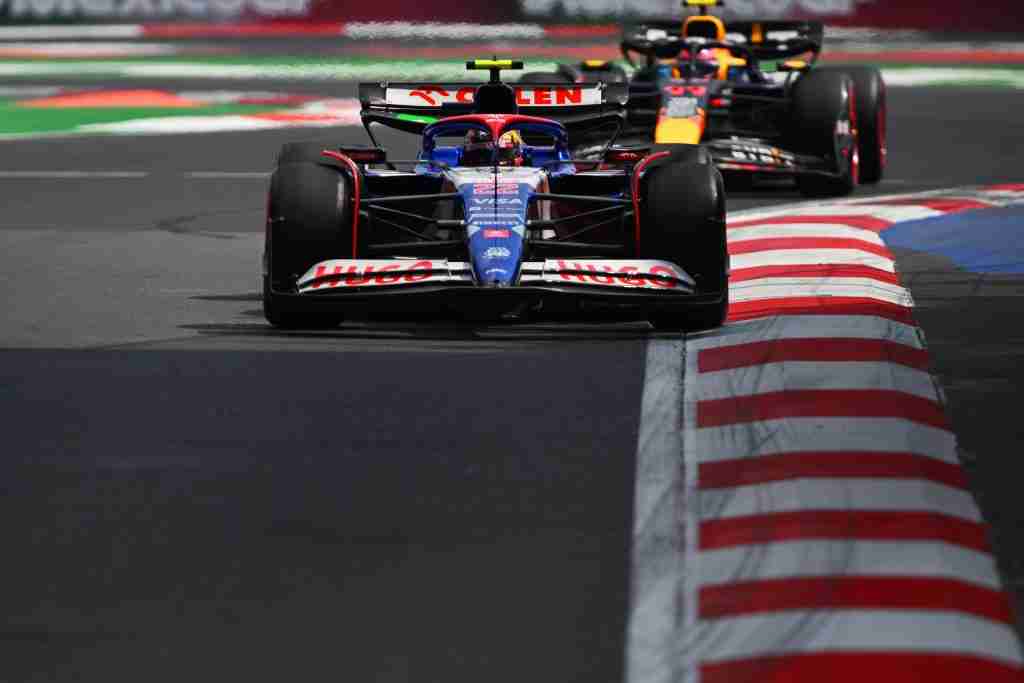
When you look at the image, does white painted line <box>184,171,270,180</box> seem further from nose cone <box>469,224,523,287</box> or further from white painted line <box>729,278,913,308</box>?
nose cone <box>469,224,523,287</box>

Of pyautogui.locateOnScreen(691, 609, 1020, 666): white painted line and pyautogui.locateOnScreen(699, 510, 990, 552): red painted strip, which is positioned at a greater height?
pyautogui.locateOnScreen(691, 609, 1020, 666): white painted line

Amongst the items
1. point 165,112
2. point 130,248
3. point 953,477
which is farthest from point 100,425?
point 165,112

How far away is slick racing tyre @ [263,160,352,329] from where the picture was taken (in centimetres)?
1089

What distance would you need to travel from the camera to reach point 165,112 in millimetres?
28203

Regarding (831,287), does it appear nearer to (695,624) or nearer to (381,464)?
(381,464)

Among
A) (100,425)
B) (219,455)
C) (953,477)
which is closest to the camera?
(953,477)

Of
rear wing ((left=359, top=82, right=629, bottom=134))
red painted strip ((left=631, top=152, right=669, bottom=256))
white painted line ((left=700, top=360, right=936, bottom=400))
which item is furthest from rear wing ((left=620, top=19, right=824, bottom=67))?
white painted line ((left=700, top=360, right=936, bottom=400))

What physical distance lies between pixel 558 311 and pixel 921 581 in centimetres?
513

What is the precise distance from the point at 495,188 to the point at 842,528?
15.3 ft

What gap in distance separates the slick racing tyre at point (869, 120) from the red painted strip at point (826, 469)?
10979 mm

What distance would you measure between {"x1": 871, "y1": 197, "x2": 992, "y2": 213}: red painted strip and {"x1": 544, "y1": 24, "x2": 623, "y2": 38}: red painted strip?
72.1 ft

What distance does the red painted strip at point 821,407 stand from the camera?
8.51 meters

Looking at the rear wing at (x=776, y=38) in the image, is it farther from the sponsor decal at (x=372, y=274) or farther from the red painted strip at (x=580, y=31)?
the red painted strip at (x=580, y=31)

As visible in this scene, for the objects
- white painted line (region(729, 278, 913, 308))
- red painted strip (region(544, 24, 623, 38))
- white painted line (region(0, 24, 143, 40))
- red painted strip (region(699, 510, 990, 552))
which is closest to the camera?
red painted strip (region(699, 510, 990, 552))
